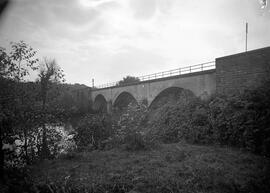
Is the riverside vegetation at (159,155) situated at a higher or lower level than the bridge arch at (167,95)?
lower

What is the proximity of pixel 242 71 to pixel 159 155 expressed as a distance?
7911 millimetres

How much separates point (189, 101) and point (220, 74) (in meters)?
2.80

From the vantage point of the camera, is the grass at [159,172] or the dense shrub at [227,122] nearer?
the grass at [159,172]

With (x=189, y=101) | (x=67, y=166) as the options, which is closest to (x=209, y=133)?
(x=189, y=101)

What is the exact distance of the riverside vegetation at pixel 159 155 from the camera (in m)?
3.87

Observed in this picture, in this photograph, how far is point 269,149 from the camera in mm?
5922

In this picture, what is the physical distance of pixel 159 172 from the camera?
14.3 feet

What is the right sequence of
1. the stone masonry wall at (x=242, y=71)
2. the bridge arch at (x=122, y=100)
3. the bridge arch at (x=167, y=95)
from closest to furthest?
the stone masonry wall at (x=242, y=71), the bridge arch at (x=167, y=95), the bridge arch at (x=122, y=100)

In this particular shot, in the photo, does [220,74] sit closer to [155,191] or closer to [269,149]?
[269,149]

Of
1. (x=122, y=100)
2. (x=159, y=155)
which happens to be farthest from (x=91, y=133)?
(x=122, y=100)

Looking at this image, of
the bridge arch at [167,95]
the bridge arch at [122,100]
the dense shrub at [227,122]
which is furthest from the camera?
the bridge arch at [122,100]

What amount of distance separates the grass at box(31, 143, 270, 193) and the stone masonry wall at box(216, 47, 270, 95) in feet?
17.3

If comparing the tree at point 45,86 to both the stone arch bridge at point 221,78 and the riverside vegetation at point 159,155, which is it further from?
the stone arch bridge at point 221,78

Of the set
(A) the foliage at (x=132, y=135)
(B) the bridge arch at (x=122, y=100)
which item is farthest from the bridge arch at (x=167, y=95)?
(A) the foliage at (x=132, y=135)
